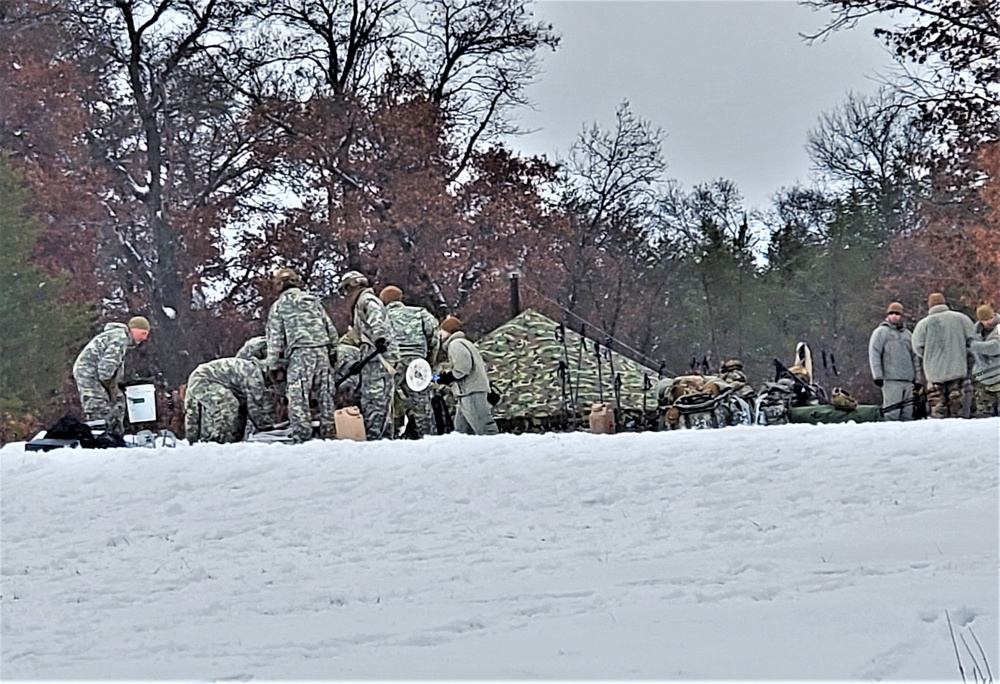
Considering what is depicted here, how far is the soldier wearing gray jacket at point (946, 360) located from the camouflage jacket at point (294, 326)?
23.3ft

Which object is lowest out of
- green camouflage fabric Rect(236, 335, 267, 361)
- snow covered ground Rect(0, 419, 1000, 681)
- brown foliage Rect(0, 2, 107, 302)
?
snow covered ground Rect(0, 419, 1000, 681)

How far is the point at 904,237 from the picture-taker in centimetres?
3231

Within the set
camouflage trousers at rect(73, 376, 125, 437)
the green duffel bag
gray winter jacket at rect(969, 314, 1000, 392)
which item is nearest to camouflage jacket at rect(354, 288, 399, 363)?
camouflage trousers at rect(73, 376, 125, 437)

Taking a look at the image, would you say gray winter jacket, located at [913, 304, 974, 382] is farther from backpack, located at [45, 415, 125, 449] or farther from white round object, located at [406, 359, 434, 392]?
backpack, located at [45, 415, 125, 449]

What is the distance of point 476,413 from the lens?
13797 mm

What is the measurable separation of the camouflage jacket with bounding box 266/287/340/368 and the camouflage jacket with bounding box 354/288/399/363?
0.41 metres

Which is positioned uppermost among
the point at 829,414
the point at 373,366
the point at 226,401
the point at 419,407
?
the point at 373,366

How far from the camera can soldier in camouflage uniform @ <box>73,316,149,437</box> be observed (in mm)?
13898

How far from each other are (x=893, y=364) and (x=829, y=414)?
96 centimetres

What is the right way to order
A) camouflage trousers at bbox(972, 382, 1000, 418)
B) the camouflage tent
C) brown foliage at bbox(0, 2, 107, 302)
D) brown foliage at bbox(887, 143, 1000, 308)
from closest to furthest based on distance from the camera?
camouflage trousers at bbox(972, 382, 1000, 418) → the camouflage tent → brown foliage at bbox(887, 143, 1000, 308) → brown foliage at bbox(0, 2, 107, 302)

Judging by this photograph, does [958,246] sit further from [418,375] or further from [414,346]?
[418,375]

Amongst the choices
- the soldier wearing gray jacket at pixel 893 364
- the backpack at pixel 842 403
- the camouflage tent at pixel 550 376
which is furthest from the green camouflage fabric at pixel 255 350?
the soldier wearing gray jacket at pixel 893 364

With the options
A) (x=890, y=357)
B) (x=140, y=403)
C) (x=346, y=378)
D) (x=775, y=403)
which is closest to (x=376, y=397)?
(x=346, y=378)

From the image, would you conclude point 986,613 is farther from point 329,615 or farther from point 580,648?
point 329,615
